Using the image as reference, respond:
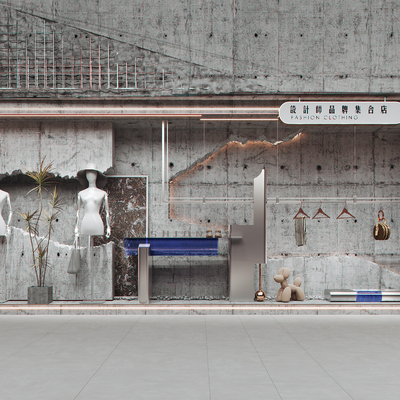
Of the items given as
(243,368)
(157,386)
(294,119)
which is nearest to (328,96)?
(294,119)

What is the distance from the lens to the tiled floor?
3197 mm

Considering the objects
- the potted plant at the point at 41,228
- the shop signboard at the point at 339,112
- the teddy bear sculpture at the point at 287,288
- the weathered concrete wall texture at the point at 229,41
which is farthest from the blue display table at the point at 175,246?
the weathered concrete wall texture at the point at 229,41

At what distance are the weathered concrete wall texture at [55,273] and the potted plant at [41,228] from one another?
131mm

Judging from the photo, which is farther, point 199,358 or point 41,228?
point 41,228

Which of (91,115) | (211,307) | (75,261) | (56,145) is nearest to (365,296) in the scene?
(211,307)

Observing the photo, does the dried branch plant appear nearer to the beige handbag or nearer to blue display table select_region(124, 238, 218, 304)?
the beige handbag

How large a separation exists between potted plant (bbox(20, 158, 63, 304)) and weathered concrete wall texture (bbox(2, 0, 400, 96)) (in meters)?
1.51

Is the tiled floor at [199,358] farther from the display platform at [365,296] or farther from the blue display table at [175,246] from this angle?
the blue display table at [175,246]

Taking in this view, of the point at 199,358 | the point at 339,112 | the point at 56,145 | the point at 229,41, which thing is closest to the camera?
the point at 199,358

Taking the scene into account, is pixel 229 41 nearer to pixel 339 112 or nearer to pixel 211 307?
pixel 339 112

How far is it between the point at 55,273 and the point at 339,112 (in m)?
5.23

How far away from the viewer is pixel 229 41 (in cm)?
717

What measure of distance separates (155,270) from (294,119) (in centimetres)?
343

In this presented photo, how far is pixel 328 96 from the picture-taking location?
6.73m
